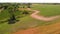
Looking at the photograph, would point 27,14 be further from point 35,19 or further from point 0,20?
point 0,20

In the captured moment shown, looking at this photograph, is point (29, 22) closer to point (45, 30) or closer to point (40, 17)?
point (40, 17)

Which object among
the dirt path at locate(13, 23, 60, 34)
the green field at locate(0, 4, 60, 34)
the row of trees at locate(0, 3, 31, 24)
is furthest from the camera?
the row of trees at locate(0, 3, 31, 24)

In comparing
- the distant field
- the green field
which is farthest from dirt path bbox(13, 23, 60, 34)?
the distant field

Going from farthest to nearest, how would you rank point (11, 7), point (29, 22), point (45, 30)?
point (11, 7) → point (29, 22) → point (45, 30)

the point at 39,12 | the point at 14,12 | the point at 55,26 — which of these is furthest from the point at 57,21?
the point at 14,12

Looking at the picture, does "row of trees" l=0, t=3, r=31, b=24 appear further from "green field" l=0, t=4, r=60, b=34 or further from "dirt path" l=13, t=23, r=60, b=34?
"dirt path" l=13, t=23, r=60, b=34

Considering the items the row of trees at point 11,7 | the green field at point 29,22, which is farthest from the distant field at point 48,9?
the row of trees at point 11,7

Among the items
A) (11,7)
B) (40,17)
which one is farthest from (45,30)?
(11,7)

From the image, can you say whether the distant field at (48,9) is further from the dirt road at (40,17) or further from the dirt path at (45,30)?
the dirt path at (45,30)
